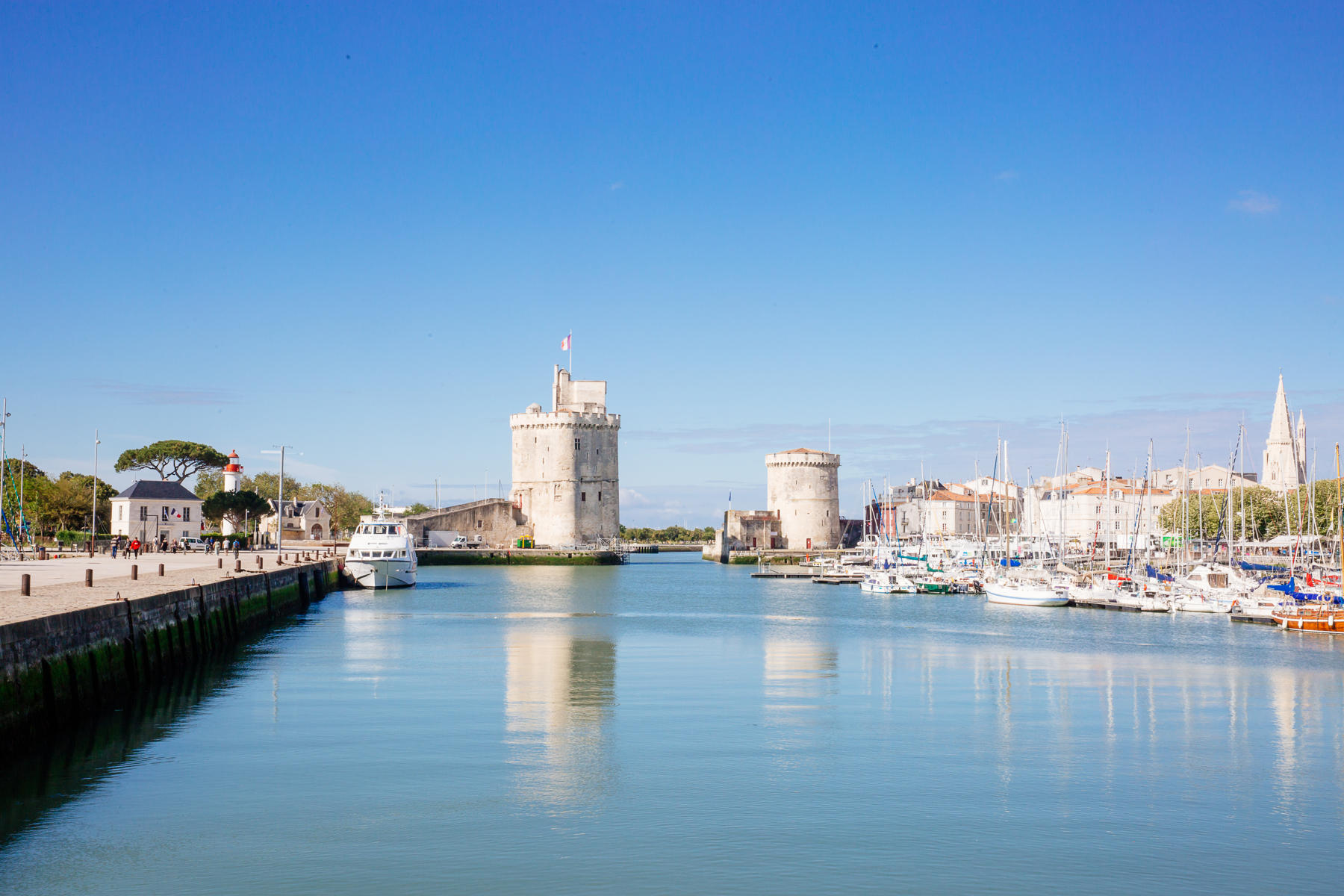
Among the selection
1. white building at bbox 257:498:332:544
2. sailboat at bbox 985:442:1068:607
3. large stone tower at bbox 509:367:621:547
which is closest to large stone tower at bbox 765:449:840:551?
large stone tower at bbox 509:367:621:547

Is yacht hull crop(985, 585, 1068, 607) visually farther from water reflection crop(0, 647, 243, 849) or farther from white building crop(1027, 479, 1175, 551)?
white building crop(1027, 479, 1175, 551)

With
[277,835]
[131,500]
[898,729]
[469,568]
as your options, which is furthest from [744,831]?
→ [469,568]

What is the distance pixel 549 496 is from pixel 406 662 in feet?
170

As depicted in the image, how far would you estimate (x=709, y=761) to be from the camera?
44.7ft

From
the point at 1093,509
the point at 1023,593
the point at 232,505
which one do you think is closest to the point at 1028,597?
the point at 1023,593

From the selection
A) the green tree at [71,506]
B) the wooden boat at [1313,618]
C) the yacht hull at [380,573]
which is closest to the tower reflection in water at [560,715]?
the wooden boat at [1313,618]

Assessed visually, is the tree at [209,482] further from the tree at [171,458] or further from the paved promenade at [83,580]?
the paved promenade at [83,580]

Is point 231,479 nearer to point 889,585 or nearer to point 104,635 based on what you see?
point 889,585

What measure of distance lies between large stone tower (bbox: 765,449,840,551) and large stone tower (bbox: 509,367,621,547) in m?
13.4

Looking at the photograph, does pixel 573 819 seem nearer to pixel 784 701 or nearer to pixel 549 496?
pixel 784 701

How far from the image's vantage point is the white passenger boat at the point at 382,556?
45281 millimetres

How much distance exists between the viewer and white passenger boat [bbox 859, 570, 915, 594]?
1911 inches

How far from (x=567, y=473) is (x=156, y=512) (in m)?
25.6

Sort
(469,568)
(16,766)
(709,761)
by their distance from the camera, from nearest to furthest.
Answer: (16,766) → (709,761) → (469,568)
